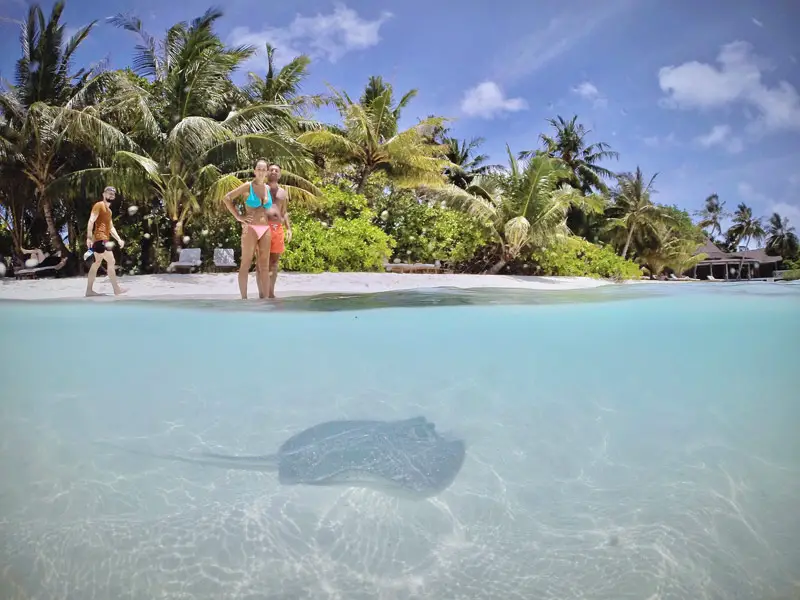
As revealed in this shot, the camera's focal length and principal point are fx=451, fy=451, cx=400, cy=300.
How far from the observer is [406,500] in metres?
1.55

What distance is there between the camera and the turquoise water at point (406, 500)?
1.23 metres

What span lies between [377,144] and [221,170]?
446cm

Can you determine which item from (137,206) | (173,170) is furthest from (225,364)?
(137,206)

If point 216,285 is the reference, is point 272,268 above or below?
above

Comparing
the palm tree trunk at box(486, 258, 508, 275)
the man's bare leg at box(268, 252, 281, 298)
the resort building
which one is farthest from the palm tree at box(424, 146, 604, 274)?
the resort building

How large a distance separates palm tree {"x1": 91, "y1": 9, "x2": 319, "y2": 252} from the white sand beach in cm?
286

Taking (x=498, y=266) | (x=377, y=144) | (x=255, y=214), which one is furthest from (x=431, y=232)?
(x=255, y=214)

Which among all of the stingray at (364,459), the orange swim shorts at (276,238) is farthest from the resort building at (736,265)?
the stingray at (364,459)

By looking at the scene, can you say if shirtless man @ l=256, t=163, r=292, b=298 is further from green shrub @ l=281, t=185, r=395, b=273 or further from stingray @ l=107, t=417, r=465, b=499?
green shrub @ l=281, t=185, r=395, b=273

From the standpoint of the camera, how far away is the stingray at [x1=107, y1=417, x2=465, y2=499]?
1.65 m

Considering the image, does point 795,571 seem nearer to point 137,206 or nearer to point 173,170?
point 173,170

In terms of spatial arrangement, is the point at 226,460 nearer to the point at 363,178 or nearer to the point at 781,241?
the point at 363,178

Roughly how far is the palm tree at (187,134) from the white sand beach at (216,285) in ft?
9.39

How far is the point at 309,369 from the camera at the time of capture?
314cm
